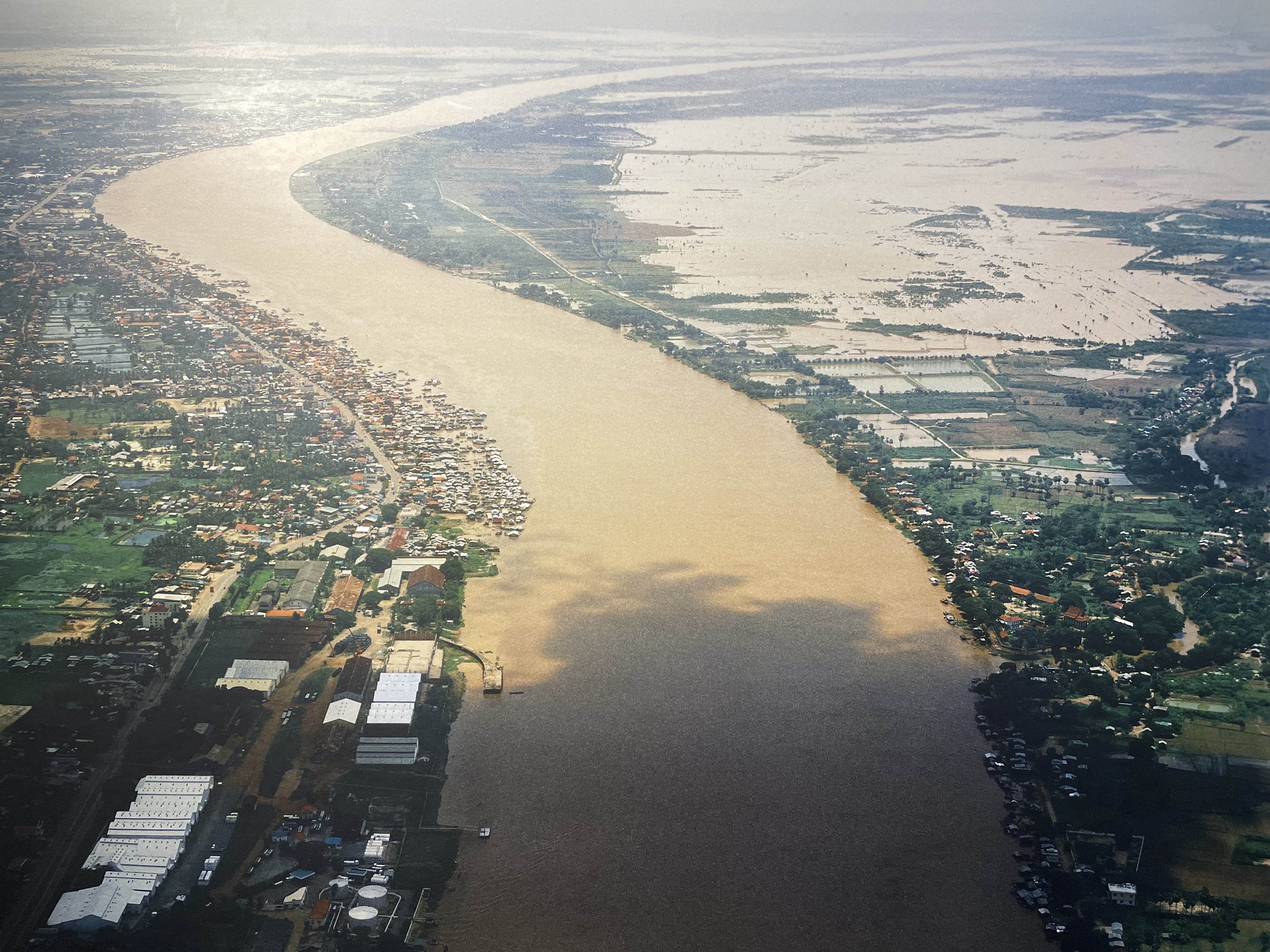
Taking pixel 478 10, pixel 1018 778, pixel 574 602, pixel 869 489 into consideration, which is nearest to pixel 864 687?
pixel 1018 778

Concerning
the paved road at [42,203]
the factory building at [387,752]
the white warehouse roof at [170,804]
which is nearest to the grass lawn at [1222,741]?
the factory building at [387,752]

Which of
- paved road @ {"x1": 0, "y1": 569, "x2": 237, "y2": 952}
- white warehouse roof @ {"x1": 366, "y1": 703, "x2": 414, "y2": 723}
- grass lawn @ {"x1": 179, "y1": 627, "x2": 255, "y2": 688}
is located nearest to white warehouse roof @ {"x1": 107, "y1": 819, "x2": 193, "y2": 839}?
paved road @ {"x1": 0, "y1": 569, "x2": 237, "y2": 952}

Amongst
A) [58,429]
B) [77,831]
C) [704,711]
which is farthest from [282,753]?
[58,429]

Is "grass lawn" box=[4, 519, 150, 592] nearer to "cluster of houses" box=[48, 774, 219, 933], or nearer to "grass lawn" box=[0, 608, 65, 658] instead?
"grass lawn" box=[0, 608, 65, 658]

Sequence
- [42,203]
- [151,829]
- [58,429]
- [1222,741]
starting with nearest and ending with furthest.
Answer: [151,829] → [1222,741] → [58,429] → [42,203]

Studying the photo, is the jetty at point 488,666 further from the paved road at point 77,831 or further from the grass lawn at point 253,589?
the paved road at point 77,831

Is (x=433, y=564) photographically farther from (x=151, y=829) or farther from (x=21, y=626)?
(x=151, y=829)
